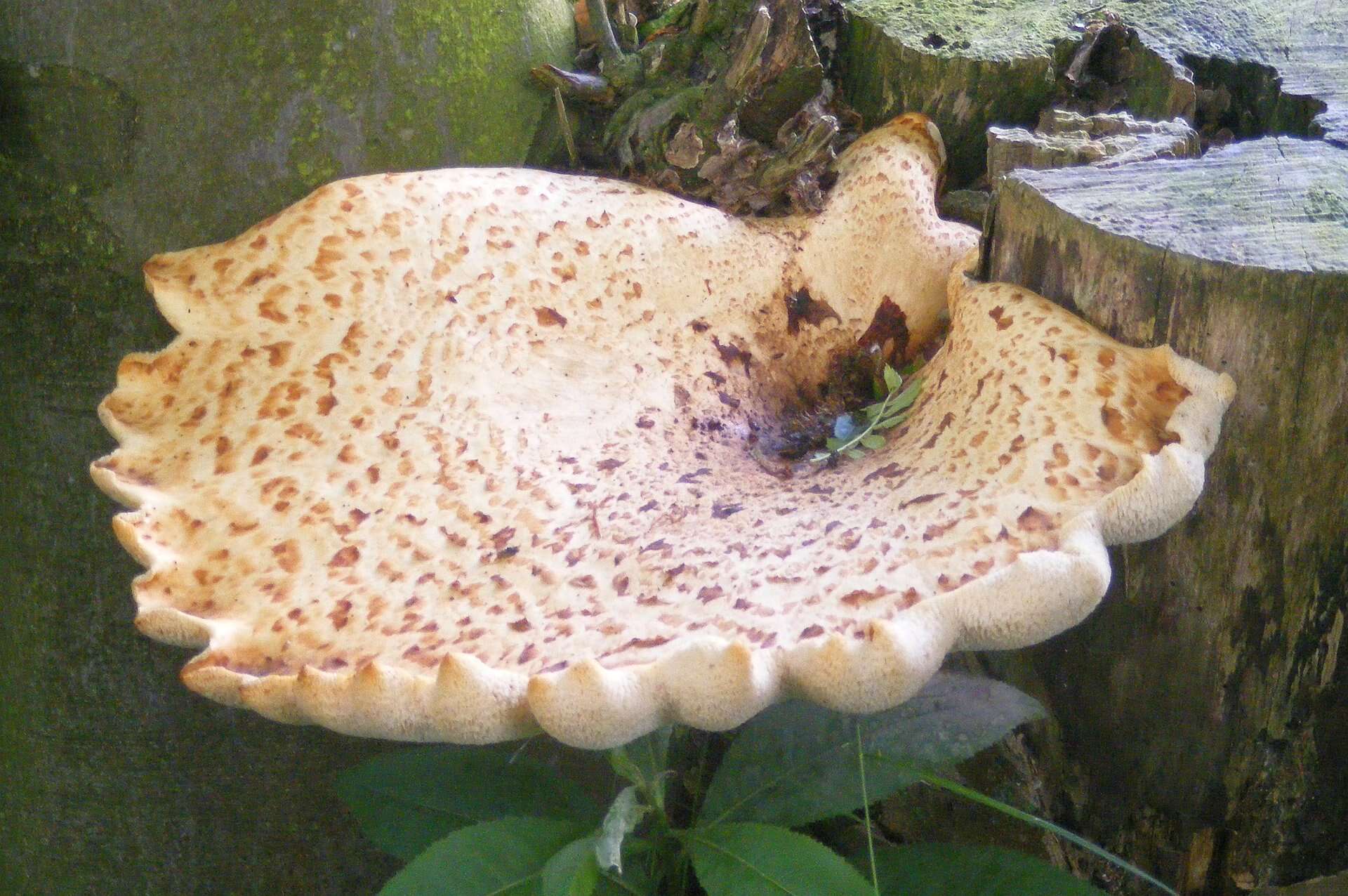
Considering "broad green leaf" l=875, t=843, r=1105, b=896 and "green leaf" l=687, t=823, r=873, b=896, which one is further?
"broad green leaf" l=875, t=843, r=1105, b=896

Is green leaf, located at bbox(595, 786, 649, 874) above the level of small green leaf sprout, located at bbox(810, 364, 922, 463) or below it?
below

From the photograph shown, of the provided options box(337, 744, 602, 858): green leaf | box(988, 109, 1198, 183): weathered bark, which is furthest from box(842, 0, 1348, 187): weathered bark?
box(337, 744, 602, 858): green leaf

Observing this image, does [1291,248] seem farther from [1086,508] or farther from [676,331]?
[676,331]

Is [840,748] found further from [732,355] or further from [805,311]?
[805,311]

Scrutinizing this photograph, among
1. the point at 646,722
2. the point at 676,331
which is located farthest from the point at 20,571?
the point at 646,722

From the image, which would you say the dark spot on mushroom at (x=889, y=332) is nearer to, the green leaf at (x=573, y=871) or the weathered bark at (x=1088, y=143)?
the weathered bark at (x=1088, y=143)

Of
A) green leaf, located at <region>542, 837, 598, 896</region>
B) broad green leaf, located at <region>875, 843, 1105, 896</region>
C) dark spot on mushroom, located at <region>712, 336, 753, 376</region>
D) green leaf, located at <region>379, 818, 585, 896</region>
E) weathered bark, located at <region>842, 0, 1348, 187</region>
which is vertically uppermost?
weathered bark, located at <region>842, 0, 1348, 187</region>

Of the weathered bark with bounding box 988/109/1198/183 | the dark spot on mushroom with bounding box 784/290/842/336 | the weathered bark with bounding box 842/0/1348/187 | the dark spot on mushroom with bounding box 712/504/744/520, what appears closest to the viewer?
the dark spot on mushroom with bounding box 712/504/744/520

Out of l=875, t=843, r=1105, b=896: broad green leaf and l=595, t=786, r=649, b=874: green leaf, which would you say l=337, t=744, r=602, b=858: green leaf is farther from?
l=875, t=843, r=1105, b=896: broad green leaf
